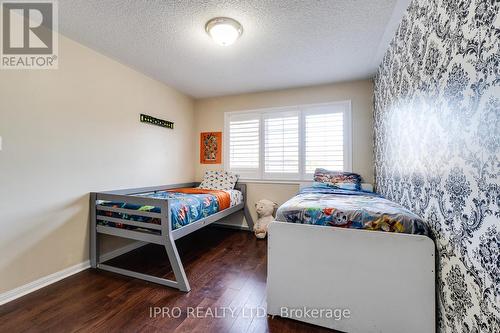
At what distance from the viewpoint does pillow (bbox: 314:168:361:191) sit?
8.95ft

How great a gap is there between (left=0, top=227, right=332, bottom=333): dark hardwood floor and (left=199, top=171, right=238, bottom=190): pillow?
52.1 inches

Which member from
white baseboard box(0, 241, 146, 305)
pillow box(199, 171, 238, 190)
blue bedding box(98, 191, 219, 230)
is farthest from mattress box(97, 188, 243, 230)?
pillow box(199, 171, 238, 190)

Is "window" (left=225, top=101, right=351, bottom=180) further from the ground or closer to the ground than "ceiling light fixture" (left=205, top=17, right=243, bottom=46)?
closer to the ground

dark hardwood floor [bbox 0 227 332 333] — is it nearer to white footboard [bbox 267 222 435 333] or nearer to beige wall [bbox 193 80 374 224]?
white footboard [bbox 267 222 435 333]

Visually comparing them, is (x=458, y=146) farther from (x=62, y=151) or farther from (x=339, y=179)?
(x=62, y=151)

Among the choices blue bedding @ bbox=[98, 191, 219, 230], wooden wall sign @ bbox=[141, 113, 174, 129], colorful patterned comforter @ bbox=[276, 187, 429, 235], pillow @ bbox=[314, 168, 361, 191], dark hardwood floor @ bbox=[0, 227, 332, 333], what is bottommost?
dark hardwood floor @ bbox=[0, 227, 332, 333]

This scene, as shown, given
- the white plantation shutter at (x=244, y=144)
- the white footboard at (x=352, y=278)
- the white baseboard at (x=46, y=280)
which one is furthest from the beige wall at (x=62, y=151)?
the white footboard at (x=352, y=278)

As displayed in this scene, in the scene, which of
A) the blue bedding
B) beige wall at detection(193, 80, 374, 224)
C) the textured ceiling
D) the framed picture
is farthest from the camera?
the framed picture

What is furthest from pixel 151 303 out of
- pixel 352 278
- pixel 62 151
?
pixel 62 151

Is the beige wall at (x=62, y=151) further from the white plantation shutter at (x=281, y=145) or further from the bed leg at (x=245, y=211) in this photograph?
the white plantation shutter at (x=281, y=145)

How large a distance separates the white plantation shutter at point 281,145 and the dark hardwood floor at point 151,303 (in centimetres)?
145

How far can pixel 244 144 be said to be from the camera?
3.61 m

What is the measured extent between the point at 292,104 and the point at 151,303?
3.00 metres

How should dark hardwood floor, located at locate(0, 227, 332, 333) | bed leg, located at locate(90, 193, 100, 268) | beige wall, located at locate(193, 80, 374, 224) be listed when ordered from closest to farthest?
dark hardwood floor, located at locate(0, 227, 332, 333) < bed leg, located at locate(90, 193, 100, 268) < beige wall, located at locate(193, 80, 374, 224)
